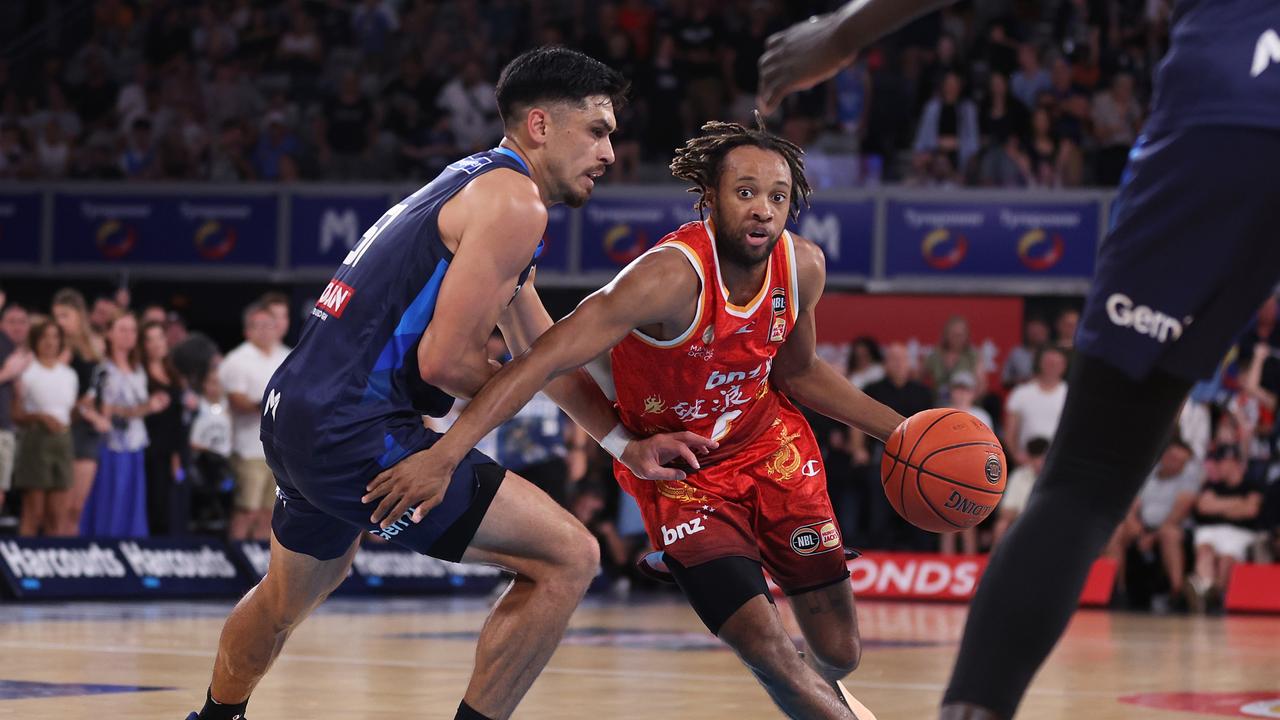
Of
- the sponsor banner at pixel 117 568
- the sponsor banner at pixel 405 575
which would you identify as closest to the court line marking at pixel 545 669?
the sponsor banner at pixel 117 568

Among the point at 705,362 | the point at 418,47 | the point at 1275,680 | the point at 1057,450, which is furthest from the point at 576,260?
the point at 1057,450

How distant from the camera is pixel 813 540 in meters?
5.29

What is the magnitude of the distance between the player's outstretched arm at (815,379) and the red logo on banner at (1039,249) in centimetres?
1023

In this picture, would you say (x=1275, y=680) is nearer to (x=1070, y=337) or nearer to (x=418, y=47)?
(x=1070, y=337)

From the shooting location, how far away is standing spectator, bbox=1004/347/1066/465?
1351cm

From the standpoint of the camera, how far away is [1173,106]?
2.62 meters

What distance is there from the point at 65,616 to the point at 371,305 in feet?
22.3

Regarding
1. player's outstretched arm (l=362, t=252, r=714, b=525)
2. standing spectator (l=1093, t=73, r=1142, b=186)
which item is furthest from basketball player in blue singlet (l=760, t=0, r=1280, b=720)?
standing spectator (l=1093, t=73, r=1142, b=186)

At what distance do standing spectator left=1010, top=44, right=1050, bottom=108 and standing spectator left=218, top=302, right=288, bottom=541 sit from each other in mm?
7642

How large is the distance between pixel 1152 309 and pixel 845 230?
43.8 feet

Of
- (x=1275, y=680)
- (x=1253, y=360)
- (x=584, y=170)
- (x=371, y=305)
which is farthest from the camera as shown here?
(x=1253, y=360)

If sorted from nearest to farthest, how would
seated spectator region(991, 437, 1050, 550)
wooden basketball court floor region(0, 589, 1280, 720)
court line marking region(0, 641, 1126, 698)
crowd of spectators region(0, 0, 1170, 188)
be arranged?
wooden basketball court floor region(0, 589, 1280, 720), court line marking region(0, 641, 1126, 698), seated spectator region(991, 437, 1050, 550), crowd of spectators region(0, 0, 1170, 188)

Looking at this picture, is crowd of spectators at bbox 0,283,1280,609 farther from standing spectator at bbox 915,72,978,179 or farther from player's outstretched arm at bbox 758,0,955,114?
player's outstretched arm at bbox 758,0,955,114

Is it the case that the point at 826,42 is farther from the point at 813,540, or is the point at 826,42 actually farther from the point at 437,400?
the point at 813,540
